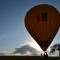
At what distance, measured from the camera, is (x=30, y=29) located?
4275 cm

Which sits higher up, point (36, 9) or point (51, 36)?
point (36, 9)

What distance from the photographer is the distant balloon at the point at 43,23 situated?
4241 centimetres

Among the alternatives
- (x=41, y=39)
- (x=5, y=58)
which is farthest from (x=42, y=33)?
(x=5, y=58)

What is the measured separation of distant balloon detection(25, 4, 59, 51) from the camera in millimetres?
42406

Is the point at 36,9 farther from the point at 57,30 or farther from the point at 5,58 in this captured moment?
the point at 5,58

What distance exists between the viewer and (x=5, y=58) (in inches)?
2023

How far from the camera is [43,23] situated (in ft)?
141

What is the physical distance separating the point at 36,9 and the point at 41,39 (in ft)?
10.7

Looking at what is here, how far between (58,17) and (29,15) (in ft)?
10.4

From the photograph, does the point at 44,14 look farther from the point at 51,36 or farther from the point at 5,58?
the point at 5,58

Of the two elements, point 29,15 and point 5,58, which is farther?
point 5,58

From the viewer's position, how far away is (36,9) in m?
42.8

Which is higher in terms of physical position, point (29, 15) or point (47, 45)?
point (29, 15)

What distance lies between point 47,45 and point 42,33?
137 cm
